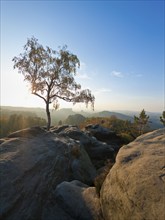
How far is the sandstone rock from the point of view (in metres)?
9.55

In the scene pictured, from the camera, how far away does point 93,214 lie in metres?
9.35

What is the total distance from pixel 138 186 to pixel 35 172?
896 centimetres

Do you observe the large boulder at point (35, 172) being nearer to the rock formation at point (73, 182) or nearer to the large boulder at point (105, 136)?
the rock formation at point (73, 182)

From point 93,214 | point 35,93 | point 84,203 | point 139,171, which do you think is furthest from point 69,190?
point 35,93

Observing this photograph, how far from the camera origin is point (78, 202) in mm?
10383

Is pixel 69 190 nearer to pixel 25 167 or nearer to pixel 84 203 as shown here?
pixel 84 203

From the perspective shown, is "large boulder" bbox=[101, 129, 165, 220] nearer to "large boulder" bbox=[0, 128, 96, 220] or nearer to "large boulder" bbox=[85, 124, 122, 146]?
"large boulder" bbox=[0, 128, 96, 220]

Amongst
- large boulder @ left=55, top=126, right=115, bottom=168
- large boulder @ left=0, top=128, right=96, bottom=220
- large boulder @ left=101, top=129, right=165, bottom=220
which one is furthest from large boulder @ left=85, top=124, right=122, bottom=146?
large boulder @ left=101, top=129, right=165, bottom=220

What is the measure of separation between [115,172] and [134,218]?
271 cm

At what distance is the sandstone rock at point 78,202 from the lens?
31.3ft

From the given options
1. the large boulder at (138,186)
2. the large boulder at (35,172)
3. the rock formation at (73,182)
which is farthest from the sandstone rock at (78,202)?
the large boulder at (138,186)

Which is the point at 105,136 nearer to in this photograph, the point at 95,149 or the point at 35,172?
the point at 95,149

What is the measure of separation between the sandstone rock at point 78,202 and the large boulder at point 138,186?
0.86m

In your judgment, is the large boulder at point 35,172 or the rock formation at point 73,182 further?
the large boulder at point 35,172
